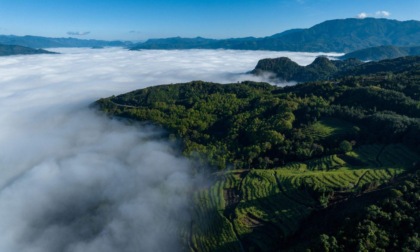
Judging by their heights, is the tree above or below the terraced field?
above

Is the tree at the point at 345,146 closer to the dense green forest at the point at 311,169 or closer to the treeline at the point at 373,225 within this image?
the dense green forest at the point at 311,169

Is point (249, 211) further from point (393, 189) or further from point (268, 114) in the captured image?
point (268, 114)

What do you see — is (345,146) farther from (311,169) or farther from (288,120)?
(288,120)

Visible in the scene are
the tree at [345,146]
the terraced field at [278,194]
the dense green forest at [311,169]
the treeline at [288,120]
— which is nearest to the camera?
the dense green forest at [311,169]

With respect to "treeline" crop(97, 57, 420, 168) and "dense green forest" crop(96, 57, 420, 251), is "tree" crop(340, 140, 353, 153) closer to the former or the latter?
"dense green forest" crop(96, 57, 420, 251)

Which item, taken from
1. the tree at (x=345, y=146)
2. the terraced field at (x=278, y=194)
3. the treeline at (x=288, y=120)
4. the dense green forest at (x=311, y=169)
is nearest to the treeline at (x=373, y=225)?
the dense green forest at (x=311, y=169)

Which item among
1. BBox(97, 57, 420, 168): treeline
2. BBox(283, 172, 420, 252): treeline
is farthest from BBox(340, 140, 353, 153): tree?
BBox(283, 172, 420, 252): treeline
